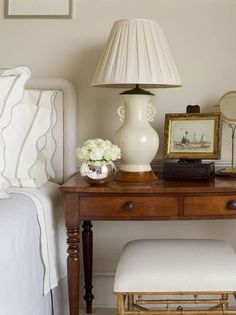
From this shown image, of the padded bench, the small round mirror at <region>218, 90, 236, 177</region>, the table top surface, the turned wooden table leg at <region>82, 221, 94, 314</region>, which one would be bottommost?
the turned wooden table leg at <region>82, 221, 94, 314</region>

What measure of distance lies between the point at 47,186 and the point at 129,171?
1.18 ft

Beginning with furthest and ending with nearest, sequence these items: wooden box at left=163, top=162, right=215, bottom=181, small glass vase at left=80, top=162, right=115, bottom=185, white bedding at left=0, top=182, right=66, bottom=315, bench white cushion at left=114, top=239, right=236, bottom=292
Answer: wooden box at left=163, top=162, right=215, bottom=181, small glass vase at left=80, top=162, right=115, bottom=185, bench white cushion at left=114, top=239, right=236, bottom=292, white bedding at left=0, top=182, right=66, bottom=315

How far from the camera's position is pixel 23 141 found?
2.05m

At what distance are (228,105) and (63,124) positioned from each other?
30.6 inches

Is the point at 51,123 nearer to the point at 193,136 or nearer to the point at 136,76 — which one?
the point at 136,76

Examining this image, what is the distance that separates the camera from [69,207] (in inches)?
75.9

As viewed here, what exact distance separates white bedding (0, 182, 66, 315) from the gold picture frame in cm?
55

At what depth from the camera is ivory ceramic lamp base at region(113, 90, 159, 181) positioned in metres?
2.08

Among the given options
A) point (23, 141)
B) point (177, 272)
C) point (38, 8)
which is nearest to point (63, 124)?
point (23, 141)

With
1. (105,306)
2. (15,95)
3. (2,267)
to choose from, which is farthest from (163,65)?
(105,306)

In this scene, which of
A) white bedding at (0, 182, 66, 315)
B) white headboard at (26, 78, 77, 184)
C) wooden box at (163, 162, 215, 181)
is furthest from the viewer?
white headboard at (26, 78, 77, 184)

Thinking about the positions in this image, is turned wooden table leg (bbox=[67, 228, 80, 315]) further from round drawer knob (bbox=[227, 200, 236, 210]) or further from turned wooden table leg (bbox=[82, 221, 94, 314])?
round drawer knob (bbox=[227, 200, 236, 210])

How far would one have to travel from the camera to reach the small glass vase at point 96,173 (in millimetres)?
1932

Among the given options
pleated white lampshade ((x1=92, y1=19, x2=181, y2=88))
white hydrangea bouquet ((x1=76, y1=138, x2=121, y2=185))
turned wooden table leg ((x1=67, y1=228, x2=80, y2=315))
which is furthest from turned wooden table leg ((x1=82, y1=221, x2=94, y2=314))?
pleated white lampshade ((x1=92, y1=19, x2=181, y2=88))
